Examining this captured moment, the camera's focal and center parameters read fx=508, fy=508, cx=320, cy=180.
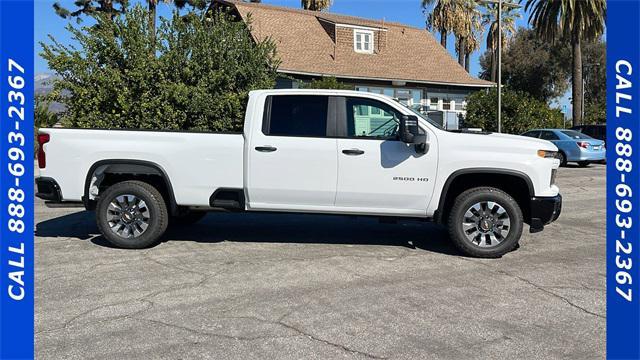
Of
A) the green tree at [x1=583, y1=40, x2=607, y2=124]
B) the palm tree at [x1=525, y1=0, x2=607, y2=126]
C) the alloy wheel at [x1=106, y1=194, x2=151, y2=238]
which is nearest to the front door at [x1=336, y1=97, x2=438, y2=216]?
the alloy wheel at [x1=106, y1=194, x2=151, y2=238]

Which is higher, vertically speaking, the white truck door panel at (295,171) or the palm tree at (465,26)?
the palm tree at (465,26)

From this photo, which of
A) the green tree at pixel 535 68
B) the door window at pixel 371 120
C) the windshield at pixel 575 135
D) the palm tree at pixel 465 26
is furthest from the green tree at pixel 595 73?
the door window at pixel 371 120

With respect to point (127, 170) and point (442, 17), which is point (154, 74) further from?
point (442, 17)

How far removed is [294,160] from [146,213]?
2001 millimetres

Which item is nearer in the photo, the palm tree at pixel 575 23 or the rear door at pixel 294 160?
the rear door at pixel 294 160

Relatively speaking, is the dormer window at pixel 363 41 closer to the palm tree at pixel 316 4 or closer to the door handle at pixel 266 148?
the palm tree at pixel 316 4

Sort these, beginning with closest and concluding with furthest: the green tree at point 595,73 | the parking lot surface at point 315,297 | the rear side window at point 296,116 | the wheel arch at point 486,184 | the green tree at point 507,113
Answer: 1. the parking lot surface at point 315,297
2. the wheel arch at point 486,184
3. the rear side window at point 296,116
4. the green tree at point 507,113
5. the green tree at point 595,73

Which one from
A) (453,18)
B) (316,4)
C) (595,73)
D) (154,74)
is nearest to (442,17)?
(453,18)

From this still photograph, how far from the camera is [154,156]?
20.7ft

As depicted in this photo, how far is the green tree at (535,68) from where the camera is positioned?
166 feet

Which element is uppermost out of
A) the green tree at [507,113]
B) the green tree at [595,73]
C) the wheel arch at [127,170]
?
the green tree at [595,73]

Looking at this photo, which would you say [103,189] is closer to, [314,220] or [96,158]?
[96,158]

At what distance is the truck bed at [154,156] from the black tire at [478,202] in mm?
2646

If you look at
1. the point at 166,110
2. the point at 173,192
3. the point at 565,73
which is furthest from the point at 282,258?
the point at 565,73
